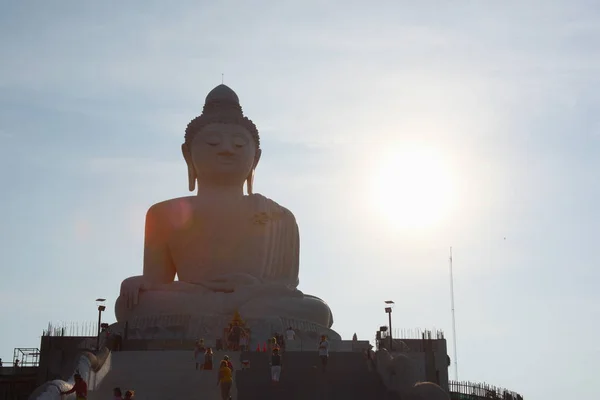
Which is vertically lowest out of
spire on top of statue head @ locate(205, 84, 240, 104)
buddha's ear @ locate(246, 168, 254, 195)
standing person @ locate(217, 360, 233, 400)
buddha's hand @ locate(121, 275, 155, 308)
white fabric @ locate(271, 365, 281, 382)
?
standing person @ locate(217, 360, 233, 400)

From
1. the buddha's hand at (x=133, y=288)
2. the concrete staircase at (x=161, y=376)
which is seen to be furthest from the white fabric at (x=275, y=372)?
the buddha's hand at (x=133, y=288)

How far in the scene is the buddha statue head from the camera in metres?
32.2

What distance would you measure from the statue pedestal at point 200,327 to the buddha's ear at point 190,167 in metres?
5.83

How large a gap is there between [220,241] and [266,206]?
70.0 inches

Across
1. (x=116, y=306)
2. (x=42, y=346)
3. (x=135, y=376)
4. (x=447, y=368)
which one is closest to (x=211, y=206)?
(x=116, y=306)

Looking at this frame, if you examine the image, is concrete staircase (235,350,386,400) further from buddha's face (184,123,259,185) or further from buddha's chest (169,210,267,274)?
buddha's face (184,123,259,185)

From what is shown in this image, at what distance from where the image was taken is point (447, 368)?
27.4m

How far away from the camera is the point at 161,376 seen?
21.0m

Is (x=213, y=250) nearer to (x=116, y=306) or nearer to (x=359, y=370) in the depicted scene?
(x=116, y=306)

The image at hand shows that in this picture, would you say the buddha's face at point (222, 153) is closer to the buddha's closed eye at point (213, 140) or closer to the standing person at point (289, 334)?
the buddha's closed eye at point (213, 140)

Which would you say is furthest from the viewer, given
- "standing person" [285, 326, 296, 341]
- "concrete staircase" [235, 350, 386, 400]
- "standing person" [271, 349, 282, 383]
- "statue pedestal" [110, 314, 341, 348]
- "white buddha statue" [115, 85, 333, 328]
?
"white buddha statue" [115, 85, 333, 328]

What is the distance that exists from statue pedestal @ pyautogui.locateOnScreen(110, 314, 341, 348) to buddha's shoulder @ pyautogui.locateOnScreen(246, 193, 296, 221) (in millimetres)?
4325

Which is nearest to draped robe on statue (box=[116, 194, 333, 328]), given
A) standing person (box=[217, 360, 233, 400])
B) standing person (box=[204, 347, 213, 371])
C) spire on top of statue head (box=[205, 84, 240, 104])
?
spire on top of statue head (box=[205, 84, 240, 104])

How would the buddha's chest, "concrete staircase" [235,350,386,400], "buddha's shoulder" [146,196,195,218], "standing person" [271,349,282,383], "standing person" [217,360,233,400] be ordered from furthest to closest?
"buddha's shoulder" [146,196,195,218], the buddha's chest, "standing person" [271,349,282,383], "concrete staircase" [235,350,386,400], "standing person" [217,360,233,400]
